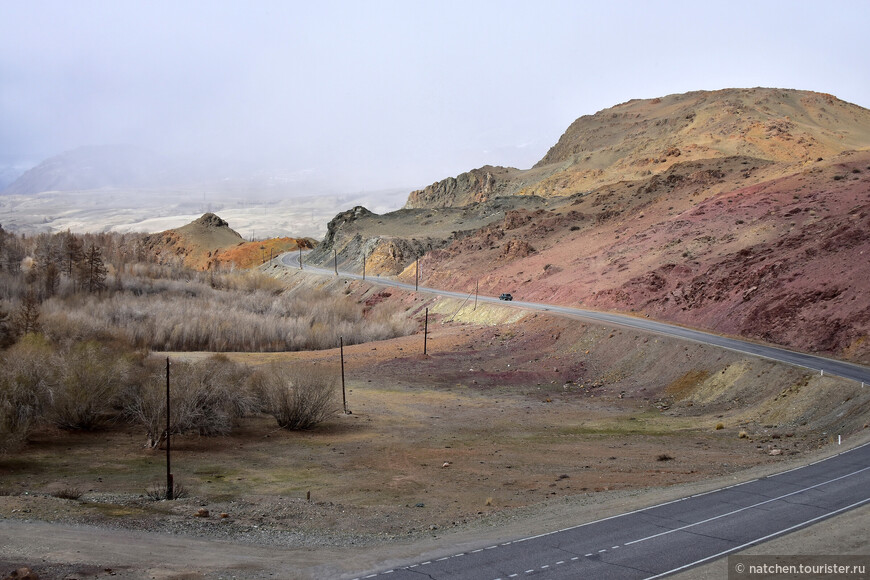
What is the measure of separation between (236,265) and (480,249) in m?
64.3

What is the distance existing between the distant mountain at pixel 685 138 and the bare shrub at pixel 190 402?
80.6m

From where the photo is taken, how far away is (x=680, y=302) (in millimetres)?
54938

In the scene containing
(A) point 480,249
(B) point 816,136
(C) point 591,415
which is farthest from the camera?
(B) point 816,136

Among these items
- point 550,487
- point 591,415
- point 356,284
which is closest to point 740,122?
point 356,284

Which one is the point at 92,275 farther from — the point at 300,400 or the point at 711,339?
the point at 711,339

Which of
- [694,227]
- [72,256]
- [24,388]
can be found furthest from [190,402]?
[72,256]

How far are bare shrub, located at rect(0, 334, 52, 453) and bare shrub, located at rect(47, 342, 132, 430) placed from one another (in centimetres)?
49

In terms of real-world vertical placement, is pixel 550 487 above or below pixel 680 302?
below

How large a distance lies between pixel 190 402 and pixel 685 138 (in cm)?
10039

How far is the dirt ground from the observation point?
2031 cm

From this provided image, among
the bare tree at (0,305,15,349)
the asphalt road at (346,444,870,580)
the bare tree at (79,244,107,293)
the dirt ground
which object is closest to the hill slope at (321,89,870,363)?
the dirt ground

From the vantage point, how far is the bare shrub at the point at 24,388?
31625 millimetres

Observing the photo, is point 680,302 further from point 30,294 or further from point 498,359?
point 30,294

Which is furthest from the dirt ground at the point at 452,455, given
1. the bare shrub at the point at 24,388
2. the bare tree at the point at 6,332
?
the bare tree at the point at 6,332
